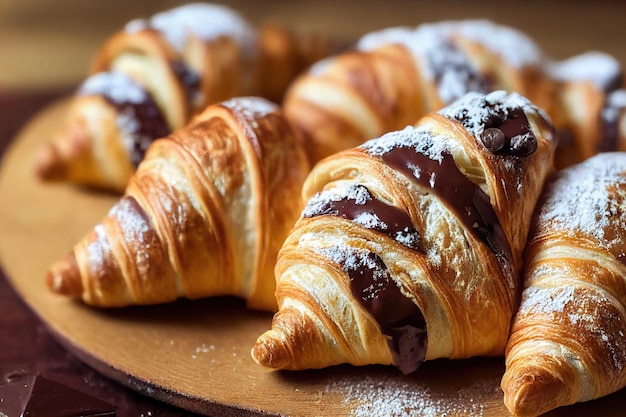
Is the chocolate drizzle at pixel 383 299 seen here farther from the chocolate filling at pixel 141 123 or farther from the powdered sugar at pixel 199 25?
the powdered sugar at pixel 199 25

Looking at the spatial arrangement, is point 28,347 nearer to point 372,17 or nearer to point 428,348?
point 428,348

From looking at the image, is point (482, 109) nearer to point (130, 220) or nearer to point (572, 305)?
point (572, 305)

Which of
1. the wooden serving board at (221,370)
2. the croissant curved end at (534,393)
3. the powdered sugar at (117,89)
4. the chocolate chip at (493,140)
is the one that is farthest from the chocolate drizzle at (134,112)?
the croissant curved end at (534,393)

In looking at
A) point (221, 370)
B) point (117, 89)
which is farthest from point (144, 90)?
point (221, 370)

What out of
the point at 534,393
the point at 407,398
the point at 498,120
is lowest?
the point at 407,398

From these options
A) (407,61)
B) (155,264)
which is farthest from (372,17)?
Result: (155,264)

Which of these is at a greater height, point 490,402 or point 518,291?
point 518,291
